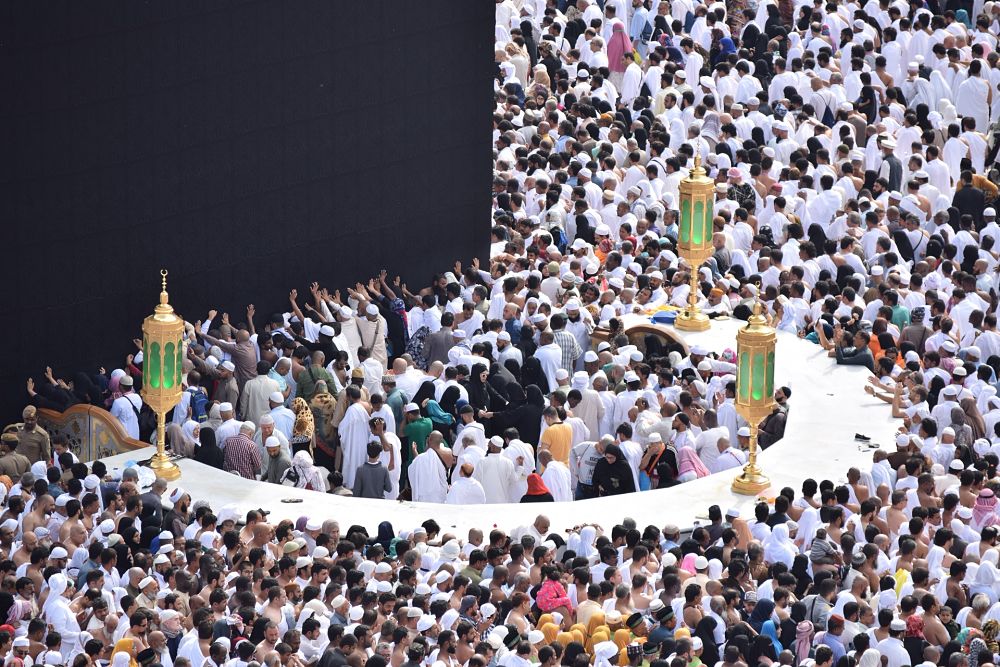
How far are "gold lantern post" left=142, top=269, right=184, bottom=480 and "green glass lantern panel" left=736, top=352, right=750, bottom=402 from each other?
15.3ft

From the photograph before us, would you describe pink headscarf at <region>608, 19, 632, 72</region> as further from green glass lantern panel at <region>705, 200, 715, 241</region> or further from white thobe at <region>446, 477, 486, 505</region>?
white thobe at <region>446, 477, 486, 505</region>

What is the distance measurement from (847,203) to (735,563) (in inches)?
382

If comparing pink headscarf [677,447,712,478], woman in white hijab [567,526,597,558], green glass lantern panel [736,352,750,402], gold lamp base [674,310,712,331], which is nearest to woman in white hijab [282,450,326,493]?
woman in white hijab [567,526,597,558]

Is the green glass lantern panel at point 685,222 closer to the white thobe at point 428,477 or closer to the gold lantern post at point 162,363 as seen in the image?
the white thobe at point 428,477

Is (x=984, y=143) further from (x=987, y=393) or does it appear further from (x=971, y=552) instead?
(x=971, y=552)

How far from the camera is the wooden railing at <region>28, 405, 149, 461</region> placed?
66.1 feet

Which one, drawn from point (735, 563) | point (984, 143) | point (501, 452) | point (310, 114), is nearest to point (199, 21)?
point (310, 114)

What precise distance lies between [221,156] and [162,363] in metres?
3.42

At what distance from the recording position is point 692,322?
23.1 meters

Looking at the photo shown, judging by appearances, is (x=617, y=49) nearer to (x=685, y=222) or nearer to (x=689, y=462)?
(x=685, y=222)

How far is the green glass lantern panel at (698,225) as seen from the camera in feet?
75.4

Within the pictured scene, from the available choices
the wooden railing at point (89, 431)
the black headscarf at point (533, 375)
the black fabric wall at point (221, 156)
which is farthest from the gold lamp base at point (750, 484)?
the black fabric wall at point (221, 156)

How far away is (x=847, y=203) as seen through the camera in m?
25.9

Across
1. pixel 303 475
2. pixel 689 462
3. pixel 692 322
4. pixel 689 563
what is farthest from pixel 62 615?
pixel 692 322
